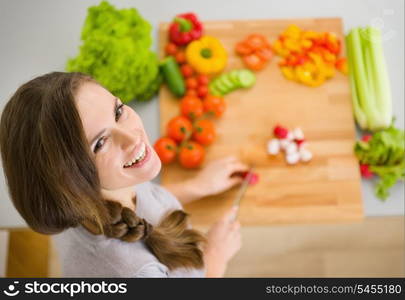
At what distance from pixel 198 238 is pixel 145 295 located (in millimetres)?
219

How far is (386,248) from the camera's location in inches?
32.3

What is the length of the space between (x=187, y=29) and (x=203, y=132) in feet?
0.73

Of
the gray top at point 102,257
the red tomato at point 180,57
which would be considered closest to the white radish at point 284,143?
the red tomato at point 180,57

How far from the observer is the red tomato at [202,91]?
0.85 meters

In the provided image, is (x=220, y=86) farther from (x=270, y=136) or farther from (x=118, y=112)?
(x=118, y=112)

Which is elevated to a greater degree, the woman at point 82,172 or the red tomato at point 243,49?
the red tomato at point 243,49

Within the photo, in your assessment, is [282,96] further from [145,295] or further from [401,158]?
[145,295]

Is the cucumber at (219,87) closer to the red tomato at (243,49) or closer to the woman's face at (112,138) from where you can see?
the red tomato at (243,49)

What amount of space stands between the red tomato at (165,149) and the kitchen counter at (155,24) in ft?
0.18

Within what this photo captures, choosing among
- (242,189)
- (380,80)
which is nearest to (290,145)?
(242,189)

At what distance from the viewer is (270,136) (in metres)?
Answer: 0.84

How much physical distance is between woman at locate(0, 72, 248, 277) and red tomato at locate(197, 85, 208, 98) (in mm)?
344

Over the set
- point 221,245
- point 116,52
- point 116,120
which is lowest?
point 221,245

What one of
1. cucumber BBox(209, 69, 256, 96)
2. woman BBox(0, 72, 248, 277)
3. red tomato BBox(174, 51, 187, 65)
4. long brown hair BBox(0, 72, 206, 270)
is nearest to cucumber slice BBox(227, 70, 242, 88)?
cucumber BBox(209, 69, 256, 96)
